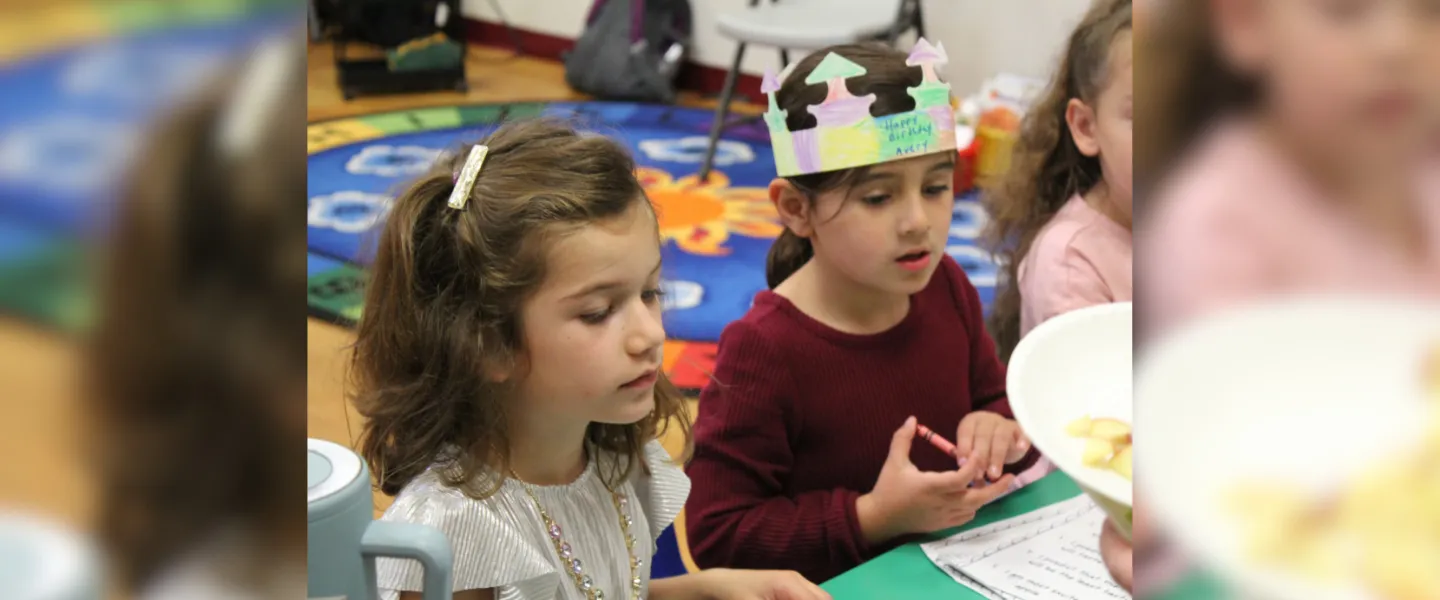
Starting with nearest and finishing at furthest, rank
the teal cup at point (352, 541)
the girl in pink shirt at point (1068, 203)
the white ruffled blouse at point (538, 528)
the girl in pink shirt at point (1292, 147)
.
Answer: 1. the girl in pink shirt at point (1292, 147)
2. the teal cup at point (352, 541)
3. the white ruffled blouse at point (538, 528)
4. the girl in pink shirt at point (1068, 203)

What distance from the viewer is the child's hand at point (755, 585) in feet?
3.18

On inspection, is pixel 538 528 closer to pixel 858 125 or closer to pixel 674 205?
pixel 858 125

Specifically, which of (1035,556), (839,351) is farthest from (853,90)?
(1035,556)

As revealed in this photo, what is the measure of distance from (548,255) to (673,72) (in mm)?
3697

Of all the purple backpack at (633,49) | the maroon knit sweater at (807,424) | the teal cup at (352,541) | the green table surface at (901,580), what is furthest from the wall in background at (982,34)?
the teal cup at (352,541)

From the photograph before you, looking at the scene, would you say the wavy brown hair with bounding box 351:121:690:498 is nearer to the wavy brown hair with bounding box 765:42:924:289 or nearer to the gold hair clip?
the gold hair clip

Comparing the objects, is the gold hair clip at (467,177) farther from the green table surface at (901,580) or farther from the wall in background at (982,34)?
the wall in background at (982,34)

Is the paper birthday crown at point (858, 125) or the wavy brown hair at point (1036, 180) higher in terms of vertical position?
the paper birthday crown at point (858, 125)

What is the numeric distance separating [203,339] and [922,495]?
895 mm

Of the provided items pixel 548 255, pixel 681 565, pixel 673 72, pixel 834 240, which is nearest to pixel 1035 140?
pixel 834 240

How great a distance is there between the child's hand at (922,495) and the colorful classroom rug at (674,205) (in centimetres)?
106

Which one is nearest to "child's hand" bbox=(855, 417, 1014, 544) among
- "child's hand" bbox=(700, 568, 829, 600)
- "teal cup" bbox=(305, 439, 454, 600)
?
"child's hand" bbox=(700, 568, 829, 600)

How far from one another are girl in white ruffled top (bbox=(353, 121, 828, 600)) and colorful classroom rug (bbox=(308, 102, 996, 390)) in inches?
46.3

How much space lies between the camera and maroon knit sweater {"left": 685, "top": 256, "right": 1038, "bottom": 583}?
1171 millimetres
